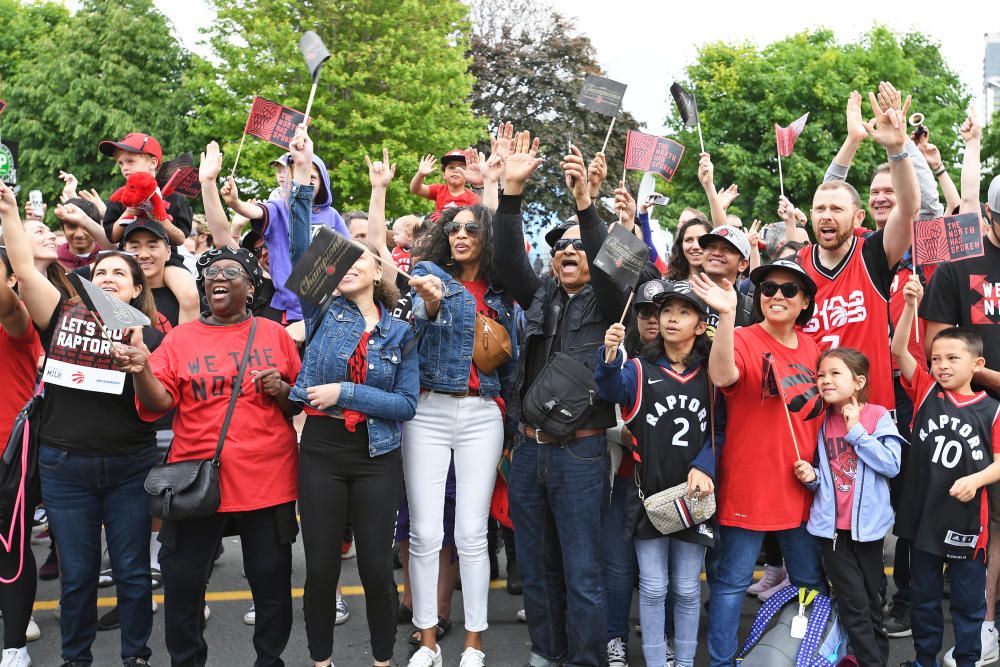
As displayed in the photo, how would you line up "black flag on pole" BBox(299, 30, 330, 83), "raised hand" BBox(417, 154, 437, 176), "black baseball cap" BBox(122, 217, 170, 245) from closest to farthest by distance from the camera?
"black baseball cap" BBox(122, 217, 170, 245), "black flag on pole" BBox(299, 30, 330, 83), "raised hand" BBox(417, 154, 437, 176)

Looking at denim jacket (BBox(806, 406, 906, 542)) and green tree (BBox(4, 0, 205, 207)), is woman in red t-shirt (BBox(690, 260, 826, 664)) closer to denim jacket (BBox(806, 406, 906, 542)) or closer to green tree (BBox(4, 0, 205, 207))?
denim jacket (BBox(806, 406, 906, 542))

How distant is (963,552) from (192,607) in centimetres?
355

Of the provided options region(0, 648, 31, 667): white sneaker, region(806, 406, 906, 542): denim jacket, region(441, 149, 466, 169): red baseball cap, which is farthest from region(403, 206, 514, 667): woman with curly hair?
region(441, 149, 466, 169): red baseball cap

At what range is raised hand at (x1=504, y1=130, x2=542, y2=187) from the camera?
4.54 m

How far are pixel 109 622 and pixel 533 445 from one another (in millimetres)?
2676

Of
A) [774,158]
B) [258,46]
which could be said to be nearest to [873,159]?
[774,158]

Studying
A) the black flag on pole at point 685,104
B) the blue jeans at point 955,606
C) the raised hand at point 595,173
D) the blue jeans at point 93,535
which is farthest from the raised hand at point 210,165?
the blue jeans at point 955,606

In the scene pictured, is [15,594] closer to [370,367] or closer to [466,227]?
[370,367]

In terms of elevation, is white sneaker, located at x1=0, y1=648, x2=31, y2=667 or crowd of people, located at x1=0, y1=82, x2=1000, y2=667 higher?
crowd of people, located at x1=0, y1=82, x2=1000, y2=667

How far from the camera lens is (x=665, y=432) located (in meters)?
4.34

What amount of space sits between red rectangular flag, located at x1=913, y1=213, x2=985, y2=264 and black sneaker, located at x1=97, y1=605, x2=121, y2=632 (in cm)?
476

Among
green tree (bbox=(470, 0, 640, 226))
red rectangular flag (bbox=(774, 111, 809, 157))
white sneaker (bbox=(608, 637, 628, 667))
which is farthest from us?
green tree (bbox=(470, 0, 640, 226))

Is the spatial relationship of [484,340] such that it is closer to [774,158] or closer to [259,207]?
[259,207]

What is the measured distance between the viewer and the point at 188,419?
14.0 ft
